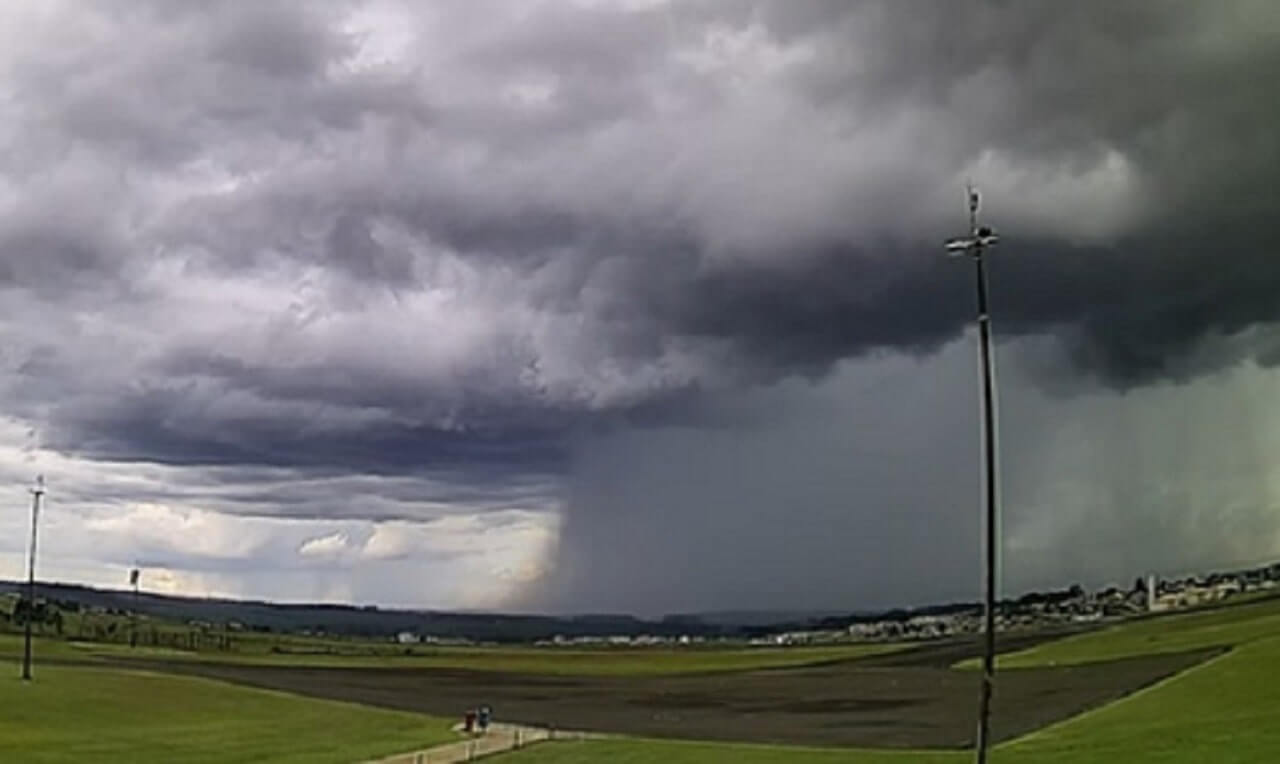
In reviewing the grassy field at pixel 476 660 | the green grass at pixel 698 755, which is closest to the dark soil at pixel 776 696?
Result: the green grass at pixel 698 755

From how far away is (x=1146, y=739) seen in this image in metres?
50.9

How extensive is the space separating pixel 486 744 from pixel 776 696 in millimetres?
35867

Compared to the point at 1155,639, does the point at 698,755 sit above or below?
below

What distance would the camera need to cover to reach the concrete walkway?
63719mm

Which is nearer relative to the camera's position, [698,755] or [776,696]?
[698,755]

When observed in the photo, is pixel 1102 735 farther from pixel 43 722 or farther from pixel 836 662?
pixel 836 662

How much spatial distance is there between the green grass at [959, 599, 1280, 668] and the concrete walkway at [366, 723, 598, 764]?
4954cm

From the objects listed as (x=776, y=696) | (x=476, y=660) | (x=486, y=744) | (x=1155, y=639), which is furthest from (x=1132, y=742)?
(x=476, y=660)

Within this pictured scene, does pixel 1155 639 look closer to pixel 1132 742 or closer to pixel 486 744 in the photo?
pixel 486 744

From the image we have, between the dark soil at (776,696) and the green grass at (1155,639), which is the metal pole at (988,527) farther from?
the green grass at (1155,639)

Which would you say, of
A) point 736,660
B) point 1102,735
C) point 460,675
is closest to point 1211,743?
point 1102,735

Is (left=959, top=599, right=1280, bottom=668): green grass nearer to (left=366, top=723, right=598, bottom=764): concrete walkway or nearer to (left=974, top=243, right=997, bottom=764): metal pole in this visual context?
(left=366, top=723, right=598, bottom=764): concrete walkway

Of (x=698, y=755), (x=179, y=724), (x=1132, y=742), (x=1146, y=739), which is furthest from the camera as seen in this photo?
(x=179, y=724)

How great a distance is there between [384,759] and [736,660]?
382 ft
